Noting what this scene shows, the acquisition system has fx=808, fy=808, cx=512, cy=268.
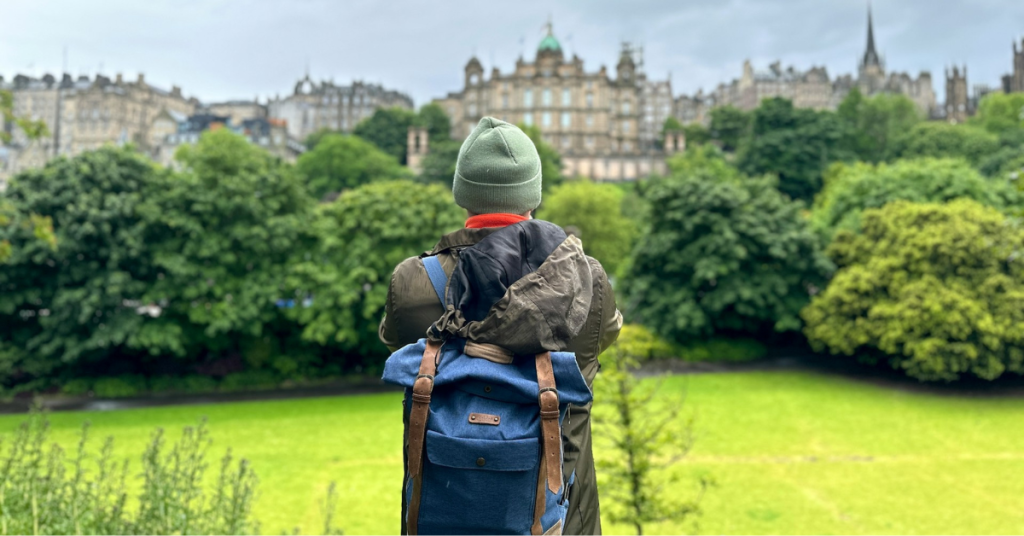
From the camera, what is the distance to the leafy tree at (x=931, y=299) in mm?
21172

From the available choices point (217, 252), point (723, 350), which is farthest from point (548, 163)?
point (217, 252)

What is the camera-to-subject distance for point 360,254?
23797 mm

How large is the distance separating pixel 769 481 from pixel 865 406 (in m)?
7.12

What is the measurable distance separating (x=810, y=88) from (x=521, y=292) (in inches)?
4438

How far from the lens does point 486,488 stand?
2.53 metres

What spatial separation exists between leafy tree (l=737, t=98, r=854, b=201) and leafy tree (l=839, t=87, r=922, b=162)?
5948 mm

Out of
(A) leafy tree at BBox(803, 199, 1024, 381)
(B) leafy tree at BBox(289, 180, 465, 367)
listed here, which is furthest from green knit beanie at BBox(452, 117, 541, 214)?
(A) leafy tree at BBox(803, 199, 1024, 381)

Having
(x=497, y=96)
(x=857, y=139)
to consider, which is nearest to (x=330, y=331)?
(x=857, y=139)

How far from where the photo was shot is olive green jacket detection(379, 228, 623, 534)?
2.75 metres

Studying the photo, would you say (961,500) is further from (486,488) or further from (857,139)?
(857,139)

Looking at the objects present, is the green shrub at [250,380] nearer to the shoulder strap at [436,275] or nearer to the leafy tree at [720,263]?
the leafy tree at [720,263]

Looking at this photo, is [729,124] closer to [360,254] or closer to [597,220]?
[597,220]

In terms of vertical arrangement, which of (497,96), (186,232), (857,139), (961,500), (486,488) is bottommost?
(961,500)

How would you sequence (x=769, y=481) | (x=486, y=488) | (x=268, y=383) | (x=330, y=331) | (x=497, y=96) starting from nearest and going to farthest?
(x=486, y=488), (x=769, y=481), (x=330, y=331), (x=268, y=383), (x=497, y=96)
